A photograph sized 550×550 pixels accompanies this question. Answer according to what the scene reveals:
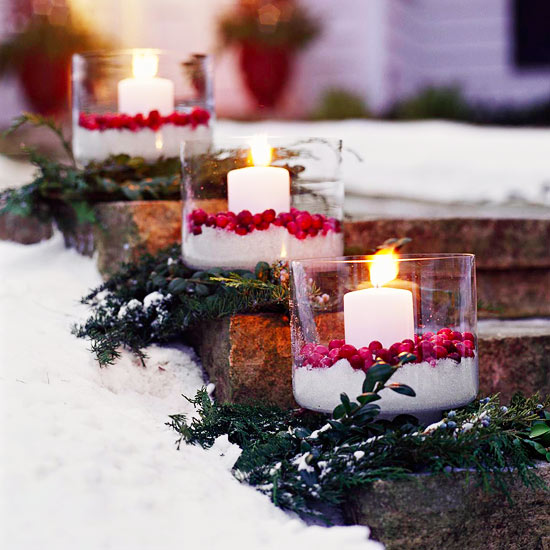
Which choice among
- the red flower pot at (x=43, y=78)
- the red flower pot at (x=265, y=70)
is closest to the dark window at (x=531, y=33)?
the red flower pot at (x=265, y=70)

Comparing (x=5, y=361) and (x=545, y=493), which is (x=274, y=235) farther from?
(x=545, y=493)

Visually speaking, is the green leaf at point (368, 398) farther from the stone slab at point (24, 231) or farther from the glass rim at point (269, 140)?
the stone slab at point (24, 231)

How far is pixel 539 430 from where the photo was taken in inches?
50.9

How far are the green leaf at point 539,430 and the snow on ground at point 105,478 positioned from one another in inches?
13.9

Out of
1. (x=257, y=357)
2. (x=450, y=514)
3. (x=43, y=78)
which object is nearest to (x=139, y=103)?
(x=257, y=357)

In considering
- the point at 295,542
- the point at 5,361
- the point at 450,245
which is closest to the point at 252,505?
the point at 295,542

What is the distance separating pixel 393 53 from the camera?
5746 millimetres

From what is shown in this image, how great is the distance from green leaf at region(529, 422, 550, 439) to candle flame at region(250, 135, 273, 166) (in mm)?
736

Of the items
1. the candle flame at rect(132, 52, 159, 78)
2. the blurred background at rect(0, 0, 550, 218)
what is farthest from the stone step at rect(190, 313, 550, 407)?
the blurred background at rect(0, 0, 550, 218)

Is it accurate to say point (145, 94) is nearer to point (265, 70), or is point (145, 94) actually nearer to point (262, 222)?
point (262, 222)

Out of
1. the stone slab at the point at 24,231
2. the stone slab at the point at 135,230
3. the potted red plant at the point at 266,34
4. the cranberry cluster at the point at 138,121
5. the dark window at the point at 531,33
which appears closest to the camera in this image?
the stone slab at the point at 135,230

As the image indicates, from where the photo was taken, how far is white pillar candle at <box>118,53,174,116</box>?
2.06 metres

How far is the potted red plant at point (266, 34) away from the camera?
552 cm

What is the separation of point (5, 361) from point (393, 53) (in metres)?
4.86
